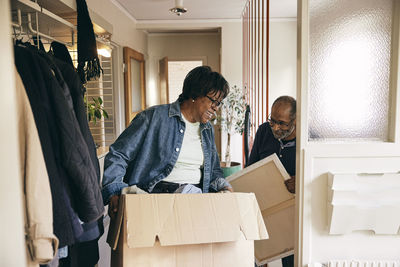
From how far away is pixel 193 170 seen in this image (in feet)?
4.57

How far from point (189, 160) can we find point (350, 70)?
753mm

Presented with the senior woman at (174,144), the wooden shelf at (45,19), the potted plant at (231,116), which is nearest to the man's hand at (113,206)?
the senior woman at (174,144)

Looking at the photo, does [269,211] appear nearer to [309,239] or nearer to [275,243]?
[275,243]

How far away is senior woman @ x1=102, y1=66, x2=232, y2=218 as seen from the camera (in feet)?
4.28

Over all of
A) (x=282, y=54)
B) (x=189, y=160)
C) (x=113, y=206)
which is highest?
(x=282, y=54)

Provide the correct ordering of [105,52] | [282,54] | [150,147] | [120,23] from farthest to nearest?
[282,54], [120,23], [105,52], [150,147]

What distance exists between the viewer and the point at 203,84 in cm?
A: 139

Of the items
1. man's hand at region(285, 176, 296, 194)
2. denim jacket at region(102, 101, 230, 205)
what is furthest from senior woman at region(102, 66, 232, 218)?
man's hand at region(285, 176, 296, 194)

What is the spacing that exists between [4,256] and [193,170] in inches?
37.4

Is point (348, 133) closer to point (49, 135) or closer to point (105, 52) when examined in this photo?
point (49, 135)

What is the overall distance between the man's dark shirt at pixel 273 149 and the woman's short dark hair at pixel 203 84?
0.49m

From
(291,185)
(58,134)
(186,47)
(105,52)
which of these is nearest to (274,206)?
(291,185)

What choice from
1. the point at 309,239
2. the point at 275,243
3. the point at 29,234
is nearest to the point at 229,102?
the point at 275,243

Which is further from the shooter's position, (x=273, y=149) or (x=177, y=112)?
(x=273, y=149)
